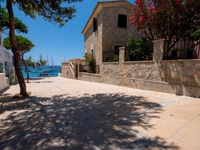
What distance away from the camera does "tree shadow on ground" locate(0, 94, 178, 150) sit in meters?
2.85

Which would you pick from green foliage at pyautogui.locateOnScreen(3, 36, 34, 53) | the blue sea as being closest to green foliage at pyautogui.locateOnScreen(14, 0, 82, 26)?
green foliage at pyautogui.locateOnScreen(3, 36, 34, 53)

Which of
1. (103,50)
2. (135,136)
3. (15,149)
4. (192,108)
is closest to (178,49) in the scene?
(192,108)

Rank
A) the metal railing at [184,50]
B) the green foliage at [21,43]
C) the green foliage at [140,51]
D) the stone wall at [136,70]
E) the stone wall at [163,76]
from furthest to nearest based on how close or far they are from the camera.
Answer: the green foliage at [21,43], the green foliage at [140,51], the metal railing at [184,50], the stone wall at [136,70], the stone wall at [163,76]

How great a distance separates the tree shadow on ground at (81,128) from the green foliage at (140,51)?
4.37 meters

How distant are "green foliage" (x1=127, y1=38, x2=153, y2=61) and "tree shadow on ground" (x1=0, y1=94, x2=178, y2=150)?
172 inches

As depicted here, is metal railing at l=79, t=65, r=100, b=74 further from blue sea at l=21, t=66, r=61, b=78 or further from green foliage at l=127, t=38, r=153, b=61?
blue sea at l=21, t=66, r=61, b=78

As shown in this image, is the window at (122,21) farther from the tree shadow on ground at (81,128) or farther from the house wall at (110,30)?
the tree shadow on ground at (81,128)

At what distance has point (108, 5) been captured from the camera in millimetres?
13039

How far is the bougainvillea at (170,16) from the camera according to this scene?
6965 millimetres

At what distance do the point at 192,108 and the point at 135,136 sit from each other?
2.88 m

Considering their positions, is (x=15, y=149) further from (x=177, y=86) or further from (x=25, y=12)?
(x=25, y=12)

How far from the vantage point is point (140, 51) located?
30.0 feet

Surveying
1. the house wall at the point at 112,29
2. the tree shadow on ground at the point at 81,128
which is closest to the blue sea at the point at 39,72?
the house wall at the point at 112,29

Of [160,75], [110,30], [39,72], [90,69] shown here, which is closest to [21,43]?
[90,69]
